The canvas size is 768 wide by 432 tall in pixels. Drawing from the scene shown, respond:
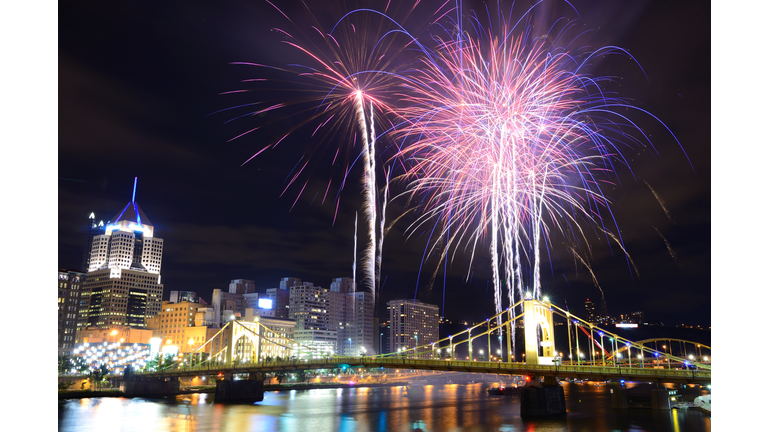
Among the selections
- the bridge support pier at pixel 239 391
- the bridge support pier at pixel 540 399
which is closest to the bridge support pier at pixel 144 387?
the bridge support pier at pixel 239 391

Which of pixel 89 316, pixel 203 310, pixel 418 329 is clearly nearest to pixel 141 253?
pixel 89 316

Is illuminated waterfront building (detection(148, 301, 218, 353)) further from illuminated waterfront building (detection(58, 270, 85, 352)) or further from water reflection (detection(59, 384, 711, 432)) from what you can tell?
water reflection (detection(59, 384, 711, 432))

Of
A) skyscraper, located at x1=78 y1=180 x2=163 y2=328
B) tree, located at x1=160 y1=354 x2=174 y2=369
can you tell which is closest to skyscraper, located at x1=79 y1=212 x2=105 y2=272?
skyscraper, located at x1=78 y1=180 x2=163 y2=328

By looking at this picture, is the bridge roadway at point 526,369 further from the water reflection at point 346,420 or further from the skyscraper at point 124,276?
the skyscraper at point 124,276

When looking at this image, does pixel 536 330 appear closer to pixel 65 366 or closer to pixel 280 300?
pixel 65 366
